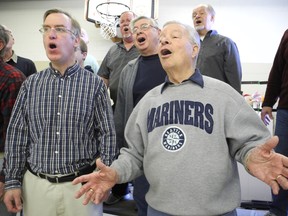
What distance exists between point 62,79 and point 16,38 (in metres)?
5.48

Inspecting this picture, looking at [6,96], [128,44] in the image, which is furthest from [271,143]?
[128,44]

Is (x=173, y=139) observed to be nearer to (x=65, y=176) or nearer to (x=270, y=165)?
(x=270, y=165)

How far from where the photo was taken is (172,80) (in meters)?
1.45

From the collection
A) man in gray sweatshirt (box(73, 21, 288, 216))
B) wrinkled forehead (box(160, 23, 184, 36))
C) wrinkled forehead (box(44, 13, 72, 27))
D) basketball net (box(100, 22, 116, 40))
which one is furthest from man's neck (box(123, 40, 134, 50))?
basketball net (box(100, 22, 116, 40))

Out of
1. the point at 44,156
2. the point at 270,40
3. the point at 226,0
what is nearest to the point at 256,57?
the point at 270,40

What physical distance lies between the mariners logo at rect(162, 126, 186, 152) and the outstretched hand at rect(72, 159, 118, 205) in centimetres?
24

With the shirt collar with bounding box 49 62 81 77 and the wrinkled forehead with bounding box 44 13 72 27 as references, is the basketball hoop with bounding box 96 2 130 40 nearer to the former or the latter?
the wrinkled forehead with bounding box 44 13 72 27

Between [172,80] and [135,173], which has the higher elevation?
[172,80]

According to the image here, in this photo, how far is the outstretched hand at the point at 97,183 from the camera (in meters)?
1.19

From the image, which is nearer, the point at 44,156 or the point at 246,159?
the point at 246,159

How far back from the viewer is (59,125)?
4.84ft

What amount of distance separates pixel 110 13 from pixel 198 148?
434cm

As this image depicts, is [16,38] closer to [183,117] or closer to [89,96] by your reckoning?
[89,96]

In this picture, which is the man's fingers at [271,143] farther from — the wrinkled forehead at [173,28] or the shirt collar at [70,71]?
the shirt collar at [70,71]
